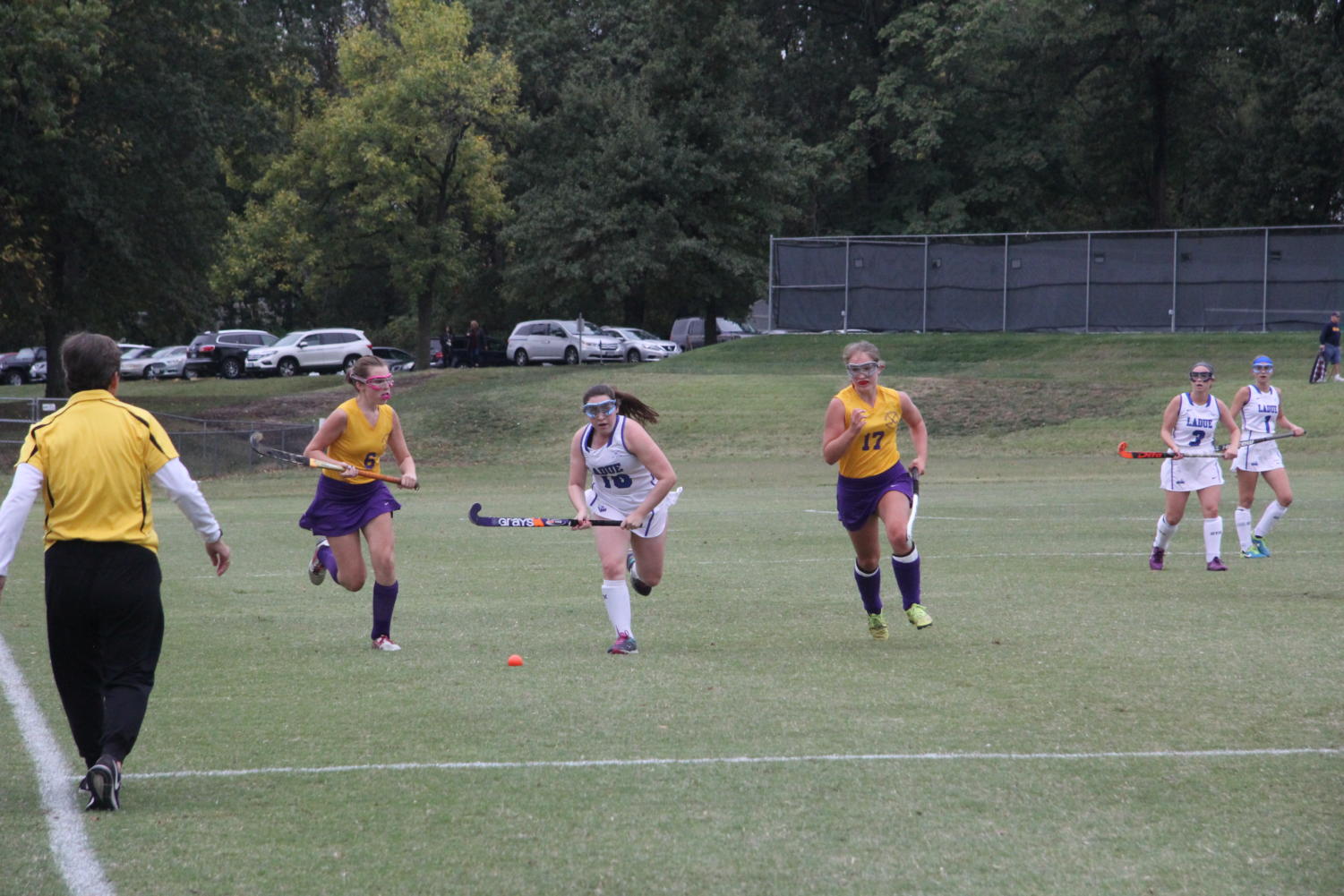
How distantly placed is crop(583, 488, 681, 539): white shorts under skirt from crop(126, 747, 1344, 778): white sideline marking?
3.20 m

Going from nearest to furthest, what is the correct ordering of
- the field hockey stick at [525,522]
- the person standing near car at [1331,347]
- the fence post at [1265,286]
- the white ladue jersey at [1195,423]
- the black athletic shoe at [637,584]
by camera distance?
1. the field hockey stick at [525,522]
2. the black athletic shoe at [637,584]
3. the white ladue jersey at [1195,423]
4. the person standing near car at [1331,347]
5. the fence post at [1265,286]

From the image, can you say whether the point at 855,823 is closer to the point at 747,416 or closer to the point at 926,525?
the point at 926,525

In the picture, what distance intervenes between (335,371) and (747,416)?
27.1 metres

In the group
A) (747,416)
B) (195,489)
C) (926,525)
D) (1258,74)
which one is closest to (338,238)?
(747,416)

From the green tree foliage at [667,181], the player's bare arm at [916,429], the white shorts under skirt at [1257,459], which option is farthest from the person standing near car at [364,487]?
the green tree foliage at [667,181]

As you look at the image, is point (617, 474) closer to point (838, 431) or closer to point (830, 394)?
point (838, 431)

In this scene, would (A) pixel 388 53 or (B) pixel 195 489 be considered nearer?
(B) pixel 195 489

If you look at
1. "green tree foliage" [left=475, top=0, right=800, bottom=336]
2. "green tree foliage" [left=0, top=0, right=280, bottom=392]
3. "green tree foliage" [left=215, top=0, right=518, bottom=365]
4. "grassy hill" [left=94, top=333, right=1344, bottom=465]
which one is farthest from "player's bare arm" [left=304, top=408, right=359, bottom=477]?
"green tree foliage" [left=215, top=0, right=518, bottom=365]

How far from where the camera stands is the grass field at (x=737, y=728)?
17.6ft

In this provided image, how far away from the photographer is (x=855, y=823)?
19.0ft

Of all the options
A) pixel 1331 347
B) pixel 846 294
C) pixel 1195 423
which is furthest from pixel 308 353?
pixel 1195 423

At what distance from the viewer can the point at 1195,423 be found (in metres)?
14.4

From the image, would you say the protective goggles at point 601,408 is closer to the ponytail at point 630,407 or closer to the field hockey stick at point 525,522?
the ponytail at point 630,407

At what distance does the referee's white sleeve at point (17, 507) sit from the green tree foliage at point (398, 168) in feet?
154
